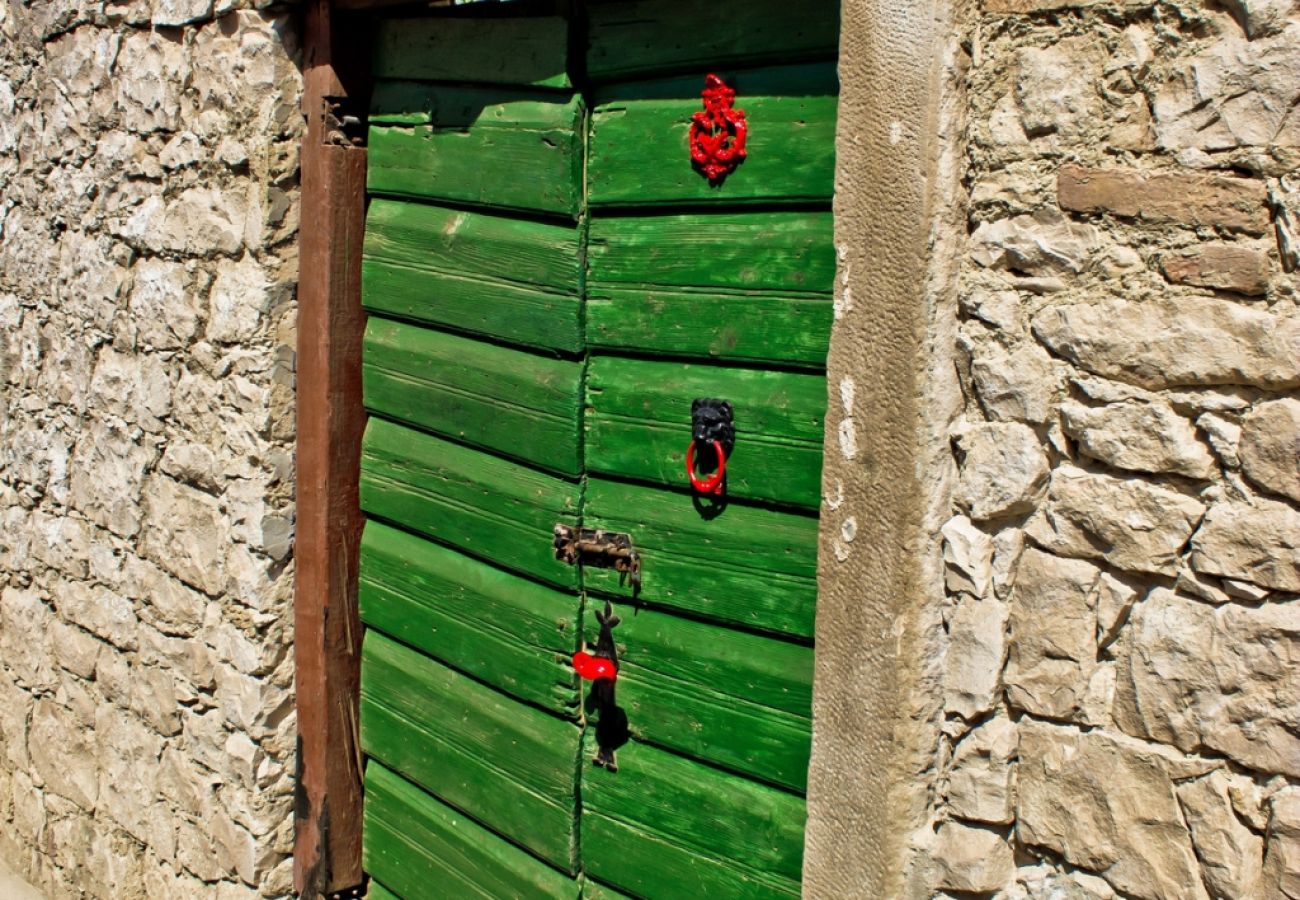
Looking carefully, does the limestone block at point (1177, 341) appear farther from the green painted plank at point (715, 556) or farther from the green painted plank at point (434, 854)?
the green painted plank at point (434, 854)

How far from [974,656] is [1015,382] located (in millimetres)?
394

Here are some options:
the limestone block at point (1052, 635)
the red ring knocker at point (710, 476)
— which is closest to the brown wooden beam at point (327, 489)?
the red ring knocker at point (710, 476)

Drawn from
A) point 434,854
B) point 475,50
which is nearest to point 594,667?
point 434,854

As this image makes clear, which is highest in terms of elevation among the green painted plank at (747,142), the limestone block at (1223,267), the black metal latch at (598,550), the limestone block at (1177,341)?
the green painted plank at (747,142)

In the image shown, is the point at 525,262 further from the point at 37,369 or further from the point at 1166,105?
the point at 37,369

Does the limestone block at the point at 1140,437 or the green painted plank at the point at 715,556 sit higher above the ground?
the limestone block at the point at 1140,437

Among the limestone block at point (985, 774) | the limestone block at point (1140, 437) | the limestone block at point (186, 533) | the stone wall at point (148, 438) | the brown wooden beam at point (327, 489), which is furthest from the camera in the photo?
the limestone block at point (186, 533)

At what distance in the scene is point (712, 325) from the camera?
2.55 metres

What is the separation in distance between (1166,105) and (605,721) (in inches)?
62.3

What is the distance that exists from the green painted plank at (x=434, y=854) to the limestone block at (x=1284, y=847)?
5.03 ft

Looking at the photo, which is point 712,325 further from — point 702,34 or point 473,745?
point 473,745

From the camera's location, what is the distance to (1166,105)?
1.83 metres

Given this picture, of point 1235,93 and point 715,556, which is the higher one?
point 1235,93

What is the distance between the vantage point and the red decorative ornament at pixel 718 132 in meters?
2.47
